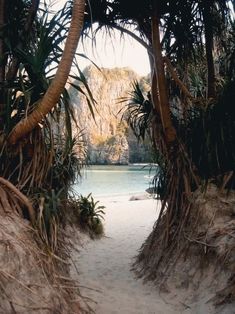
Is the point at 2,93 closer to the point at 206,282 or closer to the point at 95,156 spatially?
the point at 206,282

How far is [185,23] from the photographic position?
476 cm

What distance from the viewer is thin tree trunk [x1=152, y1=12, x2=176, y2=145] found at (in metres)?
4.56

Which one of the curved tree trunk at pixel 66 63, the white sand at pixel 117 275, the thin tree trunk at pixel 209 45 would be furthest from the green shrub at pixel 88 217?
the curved tree trunk at pixel 66 63

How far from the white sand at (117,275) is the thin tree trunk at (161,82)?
6.39 ft

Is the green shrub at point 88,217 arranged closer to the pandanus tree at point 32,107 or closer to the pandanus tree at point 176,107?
the pandanus tree at point 176,107

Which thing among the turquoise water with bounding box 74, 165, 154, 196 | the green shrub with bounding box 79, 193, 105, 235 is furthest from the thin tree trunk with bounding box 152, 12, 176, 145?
the green shrub with bounding box 79, 193, 105, 235

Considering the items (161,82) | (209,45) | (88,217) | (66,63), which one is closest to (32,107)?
(66,63)

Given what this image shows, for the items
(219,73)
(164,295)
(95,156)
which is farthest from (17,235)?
(95,156)

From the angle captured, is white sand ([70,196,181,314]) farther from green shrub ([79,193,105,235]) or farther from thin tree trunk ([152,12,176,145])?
thin tree trunk ([152,12,176,145])

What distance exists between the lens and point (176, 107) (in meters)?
5.23

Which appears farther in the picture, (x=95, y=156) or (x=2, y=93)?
→ (x=95, y=156)

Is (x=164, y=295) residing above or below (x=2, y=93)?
below

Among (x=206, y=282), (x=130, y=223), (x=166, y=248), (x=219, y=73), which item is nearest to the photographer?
(x=206, y=282)

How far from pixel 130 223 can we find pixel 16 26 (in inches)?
262
